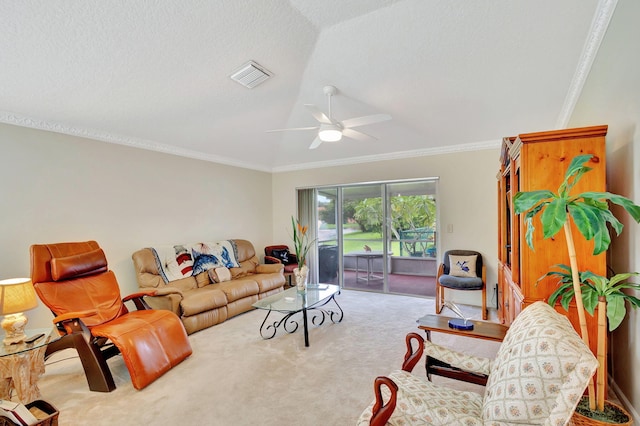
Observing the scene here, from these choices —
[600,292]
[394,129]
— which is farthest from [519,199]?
[394,129]

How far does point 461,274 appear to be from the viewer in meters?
4.39

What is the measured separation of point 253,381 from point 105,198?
296 centimetres

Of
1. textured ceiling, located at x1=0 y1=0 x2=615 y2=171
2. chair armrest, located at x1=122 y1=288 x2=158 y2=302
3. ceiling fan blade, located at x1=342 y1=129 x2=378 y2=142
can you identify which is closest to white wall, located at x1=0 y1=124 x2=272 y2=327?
textured ceiling, located at x1=0 y1=0 x2=615 y2=171

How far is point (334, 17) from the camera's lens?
2670 mm

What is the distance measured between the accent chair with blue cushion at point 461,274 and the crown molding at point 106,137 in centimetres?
403

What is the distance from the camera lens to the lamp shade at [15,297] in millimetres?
2225

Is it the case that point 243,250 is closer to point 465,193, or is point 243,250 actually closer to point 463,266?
point 463,266

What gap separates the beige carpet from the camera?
6.98 feet

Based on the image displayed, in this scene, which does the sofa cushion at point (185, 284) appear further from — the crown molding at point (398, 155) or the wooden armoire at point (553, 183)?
the wooden armoire at point (553, 183)

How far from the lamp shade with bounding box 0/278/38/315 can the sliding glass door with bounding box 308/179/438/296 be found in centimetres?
432

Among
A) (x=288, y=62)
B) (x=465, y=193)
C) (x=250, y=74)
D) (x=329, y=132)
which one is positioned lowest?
(x=465, y=193)

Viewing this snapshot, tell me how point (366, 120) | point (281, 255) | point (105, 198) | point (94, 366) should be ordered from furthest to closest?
point (281, 255), point (105, 198), point (366, 120), point (94, 366)

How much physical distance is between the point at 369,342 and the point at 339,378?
2.67 feet

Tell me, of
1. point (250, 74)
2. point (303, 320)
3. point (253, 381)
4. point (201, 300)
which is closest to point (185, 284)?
point (201, 300)
